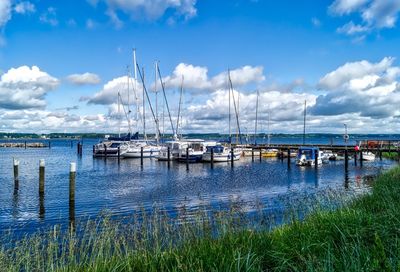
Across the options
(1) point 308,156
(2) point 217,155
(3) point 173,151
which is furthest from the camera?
(3) point 173,151

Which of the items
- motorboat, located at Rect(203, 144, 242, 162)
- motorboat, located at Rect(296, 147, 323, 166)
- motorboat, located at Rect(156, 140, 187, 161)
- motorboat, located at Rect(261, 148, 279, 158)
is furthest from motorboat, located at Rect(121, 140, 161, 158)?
motorboat, located at Rect(296, 147, 323, 166)

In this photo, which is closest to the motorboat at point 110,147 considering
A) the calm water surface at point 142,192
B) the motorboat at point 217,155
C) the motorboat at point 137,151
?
the motorboat at point 137,151

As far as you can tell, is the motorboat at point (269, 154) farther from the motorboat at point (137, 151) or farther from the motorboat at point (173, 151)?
the motorboat at point (137, 151)

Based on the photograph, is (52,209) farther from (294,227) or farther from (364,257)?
(364,257)

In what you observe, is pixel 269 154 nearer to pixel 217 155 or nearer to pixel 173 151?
pixel 217 155

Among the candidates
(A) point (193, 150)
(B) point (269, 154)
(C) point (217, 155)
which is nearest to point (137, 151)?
(A) point (193, 150)

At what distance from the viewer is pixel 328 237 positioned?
28.5 ft

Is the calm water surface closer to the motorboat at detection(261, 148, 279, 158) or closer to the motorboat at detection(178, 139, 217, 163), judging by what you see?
the motorboat at detection(178, 139, 217, 163)

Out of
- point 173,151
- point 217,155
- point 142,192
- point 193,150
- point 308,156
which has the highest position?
point 193,150

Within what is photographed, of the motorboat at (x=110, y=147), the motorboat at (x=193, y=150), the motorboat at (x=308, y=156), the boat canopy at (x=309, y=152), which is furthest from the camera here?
the motorboat at (x=110, y=147)

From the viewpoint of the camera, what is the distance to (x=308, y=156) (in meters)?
59.3

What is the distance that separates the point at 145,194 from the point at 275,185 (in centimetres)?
1335

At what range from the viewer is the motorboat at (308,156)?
57906mm

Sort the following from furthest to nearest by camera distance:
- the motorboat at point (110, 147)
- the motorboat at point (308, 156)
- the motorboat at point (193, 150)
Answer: the motorboat at point (110, 147), the motorboat at point (193, 150), the motorboat at point (308, 156)
